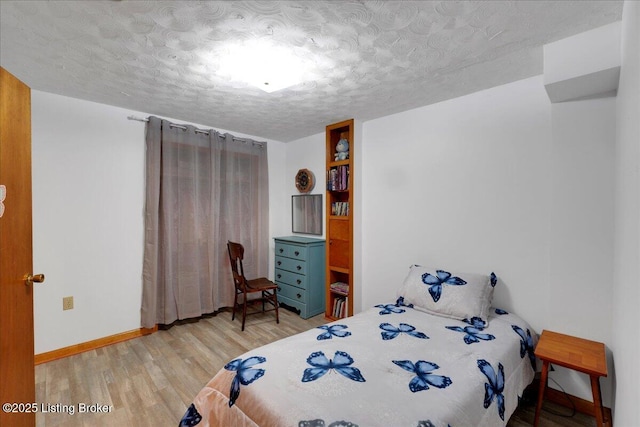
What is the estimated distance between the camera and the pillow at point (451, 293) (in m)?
2.02

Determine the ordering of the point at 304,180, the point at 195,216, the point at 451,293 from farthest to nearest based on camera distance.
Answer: the point at 304,180 < the point at 195,216 < the point at 451,293

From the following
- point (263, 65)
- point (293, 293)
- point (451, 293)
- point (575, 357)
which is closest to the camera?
point (575, 357)

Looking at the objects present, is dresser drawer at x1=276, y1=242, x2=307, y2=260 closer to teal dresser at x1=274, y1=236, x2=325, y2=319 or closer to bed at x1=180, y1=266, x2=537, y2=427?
teal dresser at x1=274, y1=236, x2=325, y2=319

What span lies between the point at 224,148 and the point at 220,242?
1.16 m

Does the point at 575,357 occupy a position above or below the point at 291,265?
below

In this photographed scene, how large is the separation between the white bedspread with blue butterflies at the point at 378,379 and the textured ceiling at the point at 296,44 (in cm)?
179

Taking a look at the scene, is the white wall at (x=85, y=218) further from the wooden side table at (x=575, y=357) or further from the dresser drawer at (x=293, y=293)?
the wooden side table at (x=575, y=357)

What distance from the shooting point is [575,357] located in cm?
158

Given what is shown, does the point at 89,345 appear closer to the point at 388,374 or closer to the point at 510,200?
the point at 388,374

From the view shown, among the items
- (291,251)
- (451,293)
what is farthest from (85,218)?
(451,293)

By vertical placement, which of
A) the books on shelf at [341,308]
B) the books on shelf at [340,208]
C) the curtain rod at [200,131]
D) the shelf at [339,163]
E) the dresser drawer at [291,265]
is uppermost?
the curtain rod at [200,131]

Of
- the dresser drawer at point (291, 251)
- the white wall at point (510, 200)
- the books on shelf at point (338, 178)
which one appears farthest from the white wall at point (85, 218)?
the white wall at point (510, 200)

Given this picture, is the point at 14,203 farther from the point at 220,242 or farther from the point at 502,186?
the point at 502,186

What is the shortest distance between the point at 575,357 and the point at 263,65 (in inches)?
102
